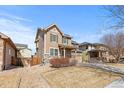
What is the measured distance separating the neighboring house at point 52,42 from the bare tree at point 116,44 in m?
8.60

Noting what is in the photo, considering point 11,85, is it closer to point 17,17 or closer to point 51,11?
point 51,11

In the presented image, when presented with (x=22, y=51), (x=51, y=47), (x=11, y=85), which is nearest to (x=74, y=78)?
(x=11, y=85)

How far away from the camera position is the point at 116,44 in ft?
116

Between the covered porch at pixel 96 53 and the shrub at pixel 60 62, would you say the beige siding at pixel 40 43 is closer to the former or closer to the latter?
the shrub at pixel 60 62

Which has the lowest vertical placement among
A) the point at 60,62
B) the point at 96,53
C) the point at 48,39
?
the point at 60,62

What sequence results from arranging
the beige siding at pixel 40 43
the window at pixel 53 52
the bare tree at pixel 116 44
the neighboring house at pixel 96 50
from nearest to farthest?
the window at pixel 53 52 → the beige siding at pixel 40 43 → the bare tree at pixel 116 44 → the neighboring house at pixel 96 50

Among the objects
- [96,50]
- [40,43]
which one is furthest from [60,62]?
[96,50]

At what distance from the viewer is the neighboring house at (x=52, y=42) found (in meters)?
27.8

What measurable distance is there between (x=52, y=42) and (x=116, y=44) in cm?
1357

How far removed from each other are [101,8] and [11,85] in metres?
10.2

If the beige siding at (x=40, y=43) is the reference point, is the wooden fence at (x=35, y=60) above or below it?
below

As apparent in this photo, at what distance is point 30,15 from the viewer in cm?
2042

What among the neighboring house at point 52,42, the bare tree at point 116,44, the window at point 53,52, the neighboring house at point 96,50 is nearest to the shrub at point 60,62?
the neighboring house at point 52,42

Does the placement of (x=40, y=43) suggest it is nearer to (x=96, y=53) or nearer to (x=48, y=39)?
(x=48, y=39)
